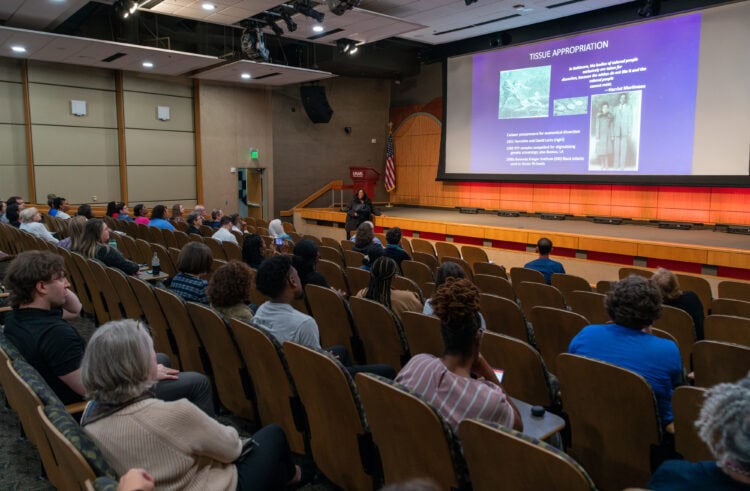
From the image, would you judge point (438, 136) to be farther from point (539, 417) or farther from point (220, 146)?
point (539, 417)

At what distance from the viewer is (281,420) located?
2.68 metres

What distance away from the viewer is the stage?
23.6 ft

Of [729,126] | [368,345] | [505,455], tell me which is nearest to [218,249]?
[368,345]

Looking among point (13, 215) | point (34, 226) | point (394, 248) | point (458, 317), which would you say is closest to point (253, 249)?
point (394, 248)

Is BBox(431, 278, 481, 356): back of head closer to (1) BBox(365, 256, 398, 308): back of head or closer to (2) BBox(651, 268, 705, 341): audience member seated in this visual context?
(1) BBox(365, 256, 398, 308): back of head

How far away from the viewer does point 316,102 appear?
577 inches

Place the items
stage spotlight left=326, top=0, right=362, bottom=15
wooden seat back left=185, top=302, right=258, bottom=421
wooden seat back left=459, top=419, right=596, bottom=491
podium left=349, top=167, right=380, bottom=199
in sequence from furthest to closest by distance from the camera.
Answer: podium left=349, top=167, right=380, bottom=199 → stage spotlight left=326, top=0, right=362, bottom=15 → wooden seat back left=185, top=302, right=258, bottom=421 → wooden seat back left=459, top=419, right=596, bottom=491

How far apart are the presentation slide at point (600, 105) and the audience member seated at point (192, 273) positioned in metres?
9.16

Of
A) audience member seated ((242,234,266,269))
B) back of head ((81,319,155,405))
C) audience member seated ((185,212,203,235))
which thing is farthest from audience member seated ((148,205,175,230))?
back of head ((81,319,155,405))

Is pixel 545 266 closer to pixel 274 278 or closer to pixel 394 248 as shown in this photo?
pixel 394 248

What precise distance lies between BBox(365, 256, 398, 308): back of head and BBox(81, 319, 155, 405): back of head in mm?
2094

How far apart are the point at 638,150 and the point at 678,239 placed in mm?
2601

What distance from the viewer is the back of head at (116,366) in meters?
1.69

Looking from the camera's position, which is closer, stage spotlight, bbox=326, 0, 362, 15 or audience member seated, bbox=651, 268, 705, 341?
audience member seated, bbox=651, 268, 705, 341
